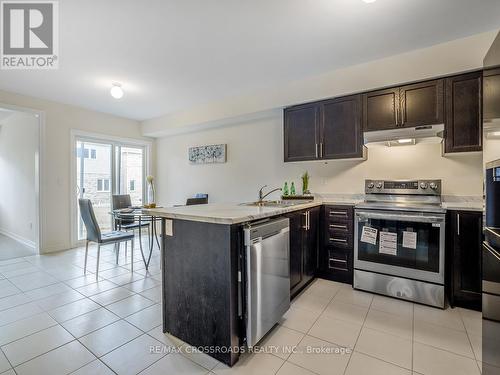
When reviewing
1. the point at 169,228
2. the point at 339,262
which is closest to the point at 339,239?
the point at 339,262

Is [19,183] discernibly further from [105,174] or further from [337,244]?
[337,244]

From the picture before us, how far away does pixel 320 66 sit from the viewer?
116 inches

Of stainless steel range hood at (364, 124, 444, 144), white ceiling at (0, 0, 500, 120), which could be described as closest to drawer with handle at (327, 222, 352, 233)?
stainless steel range hood at (364, 124, 444, 144)

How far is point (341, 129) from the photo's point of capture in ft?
9.95

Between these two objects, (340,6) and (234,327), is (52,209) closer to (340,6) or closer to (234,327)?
(234,327)

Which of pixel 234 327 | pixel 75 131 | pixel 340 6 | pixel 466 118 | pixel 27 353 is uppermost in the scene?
pixel 340 6

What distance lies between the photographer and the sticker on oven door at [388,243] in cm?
250

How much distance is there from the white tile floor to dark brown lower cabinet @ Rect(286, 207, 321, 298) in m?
0.18

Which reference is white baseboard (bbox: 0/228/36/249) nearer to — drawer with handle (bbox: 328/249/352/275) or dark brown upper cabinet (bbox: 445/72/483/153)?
drawer with handle (bbox: 328/249/352/275)

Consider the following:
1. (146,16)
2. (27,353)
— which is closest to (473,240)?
(146,16)

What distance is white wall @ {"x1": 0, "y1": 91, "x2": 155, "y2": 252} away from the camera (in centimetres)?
400

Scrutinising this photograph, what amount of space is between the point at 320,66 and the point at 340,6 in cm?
101

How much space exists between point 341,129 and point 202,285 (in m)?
2.43

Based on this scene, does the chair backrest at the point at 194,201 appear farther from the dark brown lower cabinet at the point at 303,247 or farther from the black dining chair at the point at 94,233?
the dark brown lower cabinet at the point at 303,247
